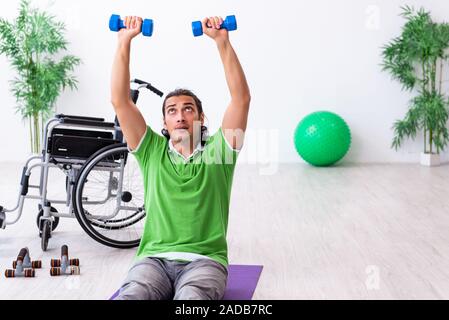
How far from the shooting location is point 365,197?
5.06m

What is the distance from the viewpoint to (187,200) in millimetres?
2719

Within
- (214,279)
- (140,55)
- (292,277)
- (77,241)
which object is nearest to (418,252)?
(292,277)

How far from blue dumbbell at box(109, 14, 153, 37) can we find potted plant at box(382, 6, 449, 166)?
4195 mm

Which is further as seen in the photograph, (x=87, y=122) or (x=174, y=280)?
(x=87, y=122)

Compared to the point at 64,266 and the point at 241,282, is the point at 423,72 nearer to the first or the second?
the point at 241,282

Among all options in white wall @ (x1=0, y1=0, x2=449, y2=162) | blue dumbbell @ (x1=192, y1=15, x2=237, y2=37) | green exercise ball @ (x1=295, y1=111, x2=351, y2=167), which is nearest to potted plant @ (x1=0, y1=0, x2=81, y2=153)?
white wall @ (x1=0, y1=0, x2=449, y2=162)

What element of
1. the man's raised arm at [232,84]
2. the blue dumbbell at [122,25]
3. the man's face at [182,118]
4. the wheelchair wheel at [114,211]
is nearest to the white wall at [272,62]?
the wheelchair wheel at [114,211]

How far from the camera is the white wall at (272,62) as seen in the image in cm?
659

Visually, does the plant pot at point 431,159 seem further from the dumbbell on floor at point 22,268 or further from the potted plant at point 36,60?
the dumbbell on floor at point 22,268

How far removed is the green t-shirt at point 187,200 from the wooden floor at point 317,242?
0.40 m

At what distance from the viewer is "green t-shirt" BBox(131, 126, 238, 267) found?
2719mm

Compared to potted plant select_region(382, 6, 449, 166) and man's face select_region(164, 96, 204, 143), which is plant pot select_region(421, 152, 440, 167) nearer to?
potted plant select_region(382, 6, 449, 166)

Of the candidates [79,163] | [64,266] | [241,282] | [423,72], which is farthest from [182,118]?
[423,72]

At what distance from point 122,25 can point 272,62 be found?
410 cm
